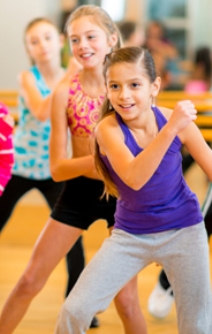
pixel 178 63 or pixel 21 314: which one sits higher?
pixel 21 314

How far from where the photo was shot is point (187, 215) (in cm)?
260

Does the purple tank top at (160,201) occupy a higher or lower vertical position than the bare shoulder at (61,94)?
lower

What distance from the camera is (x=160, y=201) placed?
2578mm

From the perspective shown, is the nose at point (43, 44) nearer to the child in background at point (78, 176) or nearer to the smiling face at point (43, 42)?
the smiling face at point (43, 42)

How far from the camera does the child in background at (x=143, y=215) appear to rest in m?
2.50

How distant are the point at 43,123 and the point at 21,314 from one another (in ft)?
3.91

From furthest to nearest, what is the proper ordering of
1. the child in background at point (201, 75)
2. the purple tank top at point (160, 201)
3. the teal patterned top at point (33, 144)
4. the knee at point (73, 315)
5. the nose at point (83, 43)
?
the child in background at point (201, 75) → the teal patterned top at point (33, 144) → the nose at point (83, 43) → the purple tank top at point (160, 201) → the knee at point (73, 315)

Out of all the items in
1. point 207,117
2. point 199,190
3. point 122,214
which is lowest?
point 199,190

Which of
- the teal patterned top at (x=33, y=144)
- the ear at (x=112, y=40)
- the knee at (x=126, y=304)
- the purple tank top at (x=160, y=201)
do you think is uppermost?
the ear at (x=112, y=40)

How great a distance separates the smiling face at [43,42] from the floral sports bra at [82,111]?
1.09 metres

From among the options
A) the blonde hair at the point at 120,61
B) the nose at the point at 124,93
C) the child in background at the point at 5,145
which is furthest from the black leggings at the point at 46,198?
the nose at the point at 124,93

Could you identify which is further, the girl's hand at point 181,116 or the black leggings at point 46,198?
the black leggings at point 46,198

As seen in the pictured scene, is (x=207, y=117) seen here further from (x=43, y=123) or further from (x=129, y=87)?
(x=129, y=87)

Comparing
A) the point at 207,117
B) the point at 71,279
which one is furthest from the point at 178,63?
the point at 71,279
